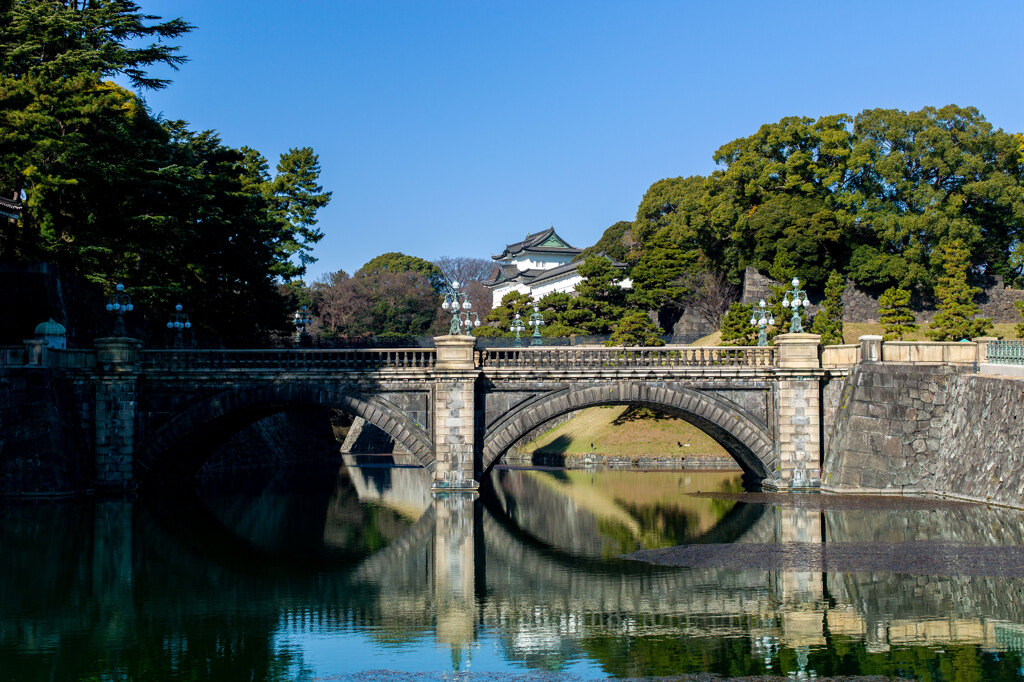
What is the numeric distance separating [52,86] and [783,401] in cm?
3334

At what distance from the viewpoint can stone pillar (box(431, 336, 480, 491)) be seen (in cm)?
4162

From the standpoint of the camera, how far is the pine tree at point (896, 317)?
56.9 m

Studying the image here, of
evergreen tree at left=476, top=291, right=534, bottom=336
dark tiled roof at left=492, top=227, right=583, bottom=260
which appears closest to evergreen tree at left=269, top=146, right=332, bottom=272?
evergreen tree at left=476, top=291, right=534, bottom=336

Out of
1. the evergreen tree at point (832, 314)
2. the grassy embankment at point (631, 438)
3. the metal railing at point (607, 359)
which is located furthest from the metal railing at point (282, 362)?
the evergreen tree at point (832, 314)

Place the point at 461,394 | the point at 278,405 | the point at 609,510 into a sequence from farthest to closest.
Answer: the point at 278,405, the point at 461,394, the point at 609,510

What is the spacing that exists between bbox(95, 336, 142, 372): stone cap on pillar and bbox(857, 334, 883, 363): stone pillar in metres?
28.0

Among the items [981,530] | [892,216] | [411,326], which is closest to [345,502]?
[981,530]

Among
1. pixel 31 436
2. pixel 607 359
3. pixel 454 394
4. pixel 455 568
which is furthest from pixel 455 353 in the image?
pixel 31 436

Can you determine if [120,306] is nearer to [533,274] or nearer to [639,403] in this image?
[639,403]

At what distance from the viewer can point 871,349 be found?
133ft

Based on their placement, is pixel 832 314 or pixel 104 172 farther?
pixel 832 314

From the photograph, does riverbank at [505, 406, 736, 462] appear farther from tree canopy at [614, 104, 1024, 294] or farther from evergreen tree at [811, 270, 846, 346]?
tree canopy at [614, 104, 1024, 294]

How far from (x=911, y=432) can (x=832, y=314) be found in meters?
25.8

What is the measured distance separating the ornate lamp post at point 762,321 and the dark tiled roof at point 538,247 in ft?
235
